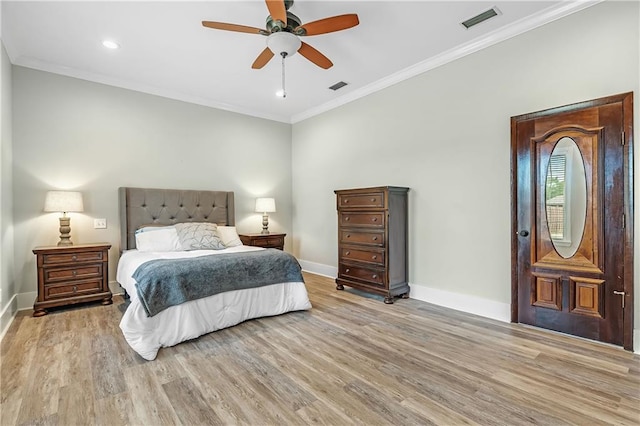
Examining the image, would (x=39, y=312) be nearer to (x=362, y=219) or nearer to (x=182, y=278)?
(x=182, y=278)

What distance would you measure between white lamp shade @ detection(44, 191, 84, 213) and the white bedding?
2.53 feet

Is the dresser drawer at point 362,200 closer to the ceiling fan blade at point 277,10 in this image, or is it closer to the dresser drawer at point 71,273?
the ceiling fan blade at point 277,10

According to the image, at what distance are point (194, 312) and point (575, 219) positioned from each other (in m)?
3.36

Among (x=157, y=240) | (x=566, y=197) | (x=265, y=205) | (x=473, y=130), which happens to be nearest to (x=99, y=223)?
(x=157, y=240)

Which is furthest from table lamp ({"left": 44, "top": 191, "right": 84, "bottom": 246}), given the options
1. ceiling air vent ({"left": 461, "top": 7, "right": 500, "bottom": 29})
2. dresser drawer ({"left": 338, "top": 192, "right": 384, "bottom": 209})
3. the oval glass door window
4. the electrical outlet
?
the oval glass door window

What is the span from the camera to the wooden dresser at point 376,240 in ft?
12.3

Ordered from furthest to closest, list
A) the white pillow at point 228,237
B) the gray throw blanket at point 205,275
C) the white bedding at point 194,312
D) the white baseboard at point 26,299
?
the white pillow at point 228,237, the white baseboard at point 26,299, the gray throw blanket at point 205,275, the white bedding at point 194,312

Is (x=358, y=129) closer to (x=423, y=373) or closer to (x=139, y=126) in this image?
(x=139, y=126)

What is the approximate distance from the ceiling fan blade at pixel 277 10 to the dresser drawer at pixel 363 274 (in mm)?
2788

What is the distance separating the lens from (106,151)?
13.3ft

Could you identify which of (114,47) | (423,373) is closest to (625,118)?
(423,373)

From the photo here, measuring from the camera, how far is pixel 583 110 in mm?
2617

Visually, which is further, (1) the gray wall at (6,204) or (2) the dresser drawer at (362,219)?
(2) the dresser drawer at (362,219)

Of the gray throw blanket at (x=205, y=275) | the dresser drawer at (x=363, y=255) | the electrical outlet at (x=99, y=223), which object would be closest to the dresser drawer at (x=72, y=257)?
the electrical outlet at (x=99, y=223)
